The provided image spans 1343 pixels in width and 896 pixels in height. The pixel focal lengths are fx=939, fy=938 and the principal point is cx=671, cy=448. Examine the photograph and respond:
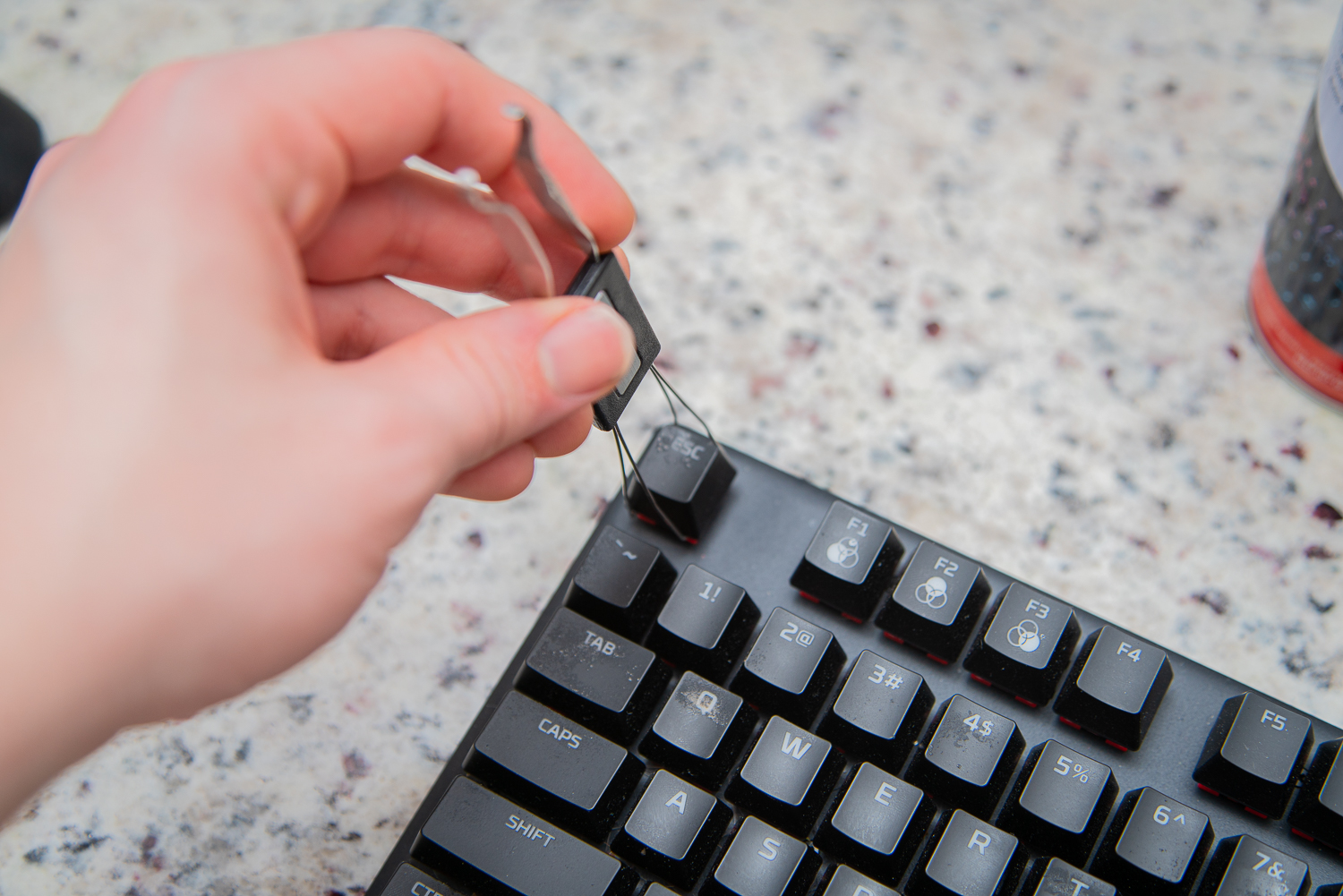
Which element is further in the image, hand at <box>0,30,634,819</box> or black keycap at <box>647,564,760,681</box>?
black keycap at <box>647,564,760,681</box>

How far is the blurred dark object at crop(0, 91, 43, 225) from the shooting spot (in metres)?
0.66

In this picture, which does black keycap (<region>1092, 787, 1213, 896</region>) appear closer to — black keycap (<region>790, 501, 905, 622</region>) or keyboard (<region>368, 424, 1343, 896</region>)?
keyboard (<region>368, 424, 1343, 896</region>)

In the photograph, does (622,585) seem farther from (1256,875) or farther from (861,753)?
(1256,875)

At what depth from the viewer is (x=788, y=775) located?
1.45 feet

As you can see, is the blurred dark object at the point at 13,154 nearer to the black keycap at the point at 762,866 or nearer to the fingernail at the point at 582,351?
the fingernail at the point at 582,351

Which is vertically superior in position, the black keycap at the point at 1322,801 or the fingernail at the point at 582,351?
the fingernail at the point at 582,351

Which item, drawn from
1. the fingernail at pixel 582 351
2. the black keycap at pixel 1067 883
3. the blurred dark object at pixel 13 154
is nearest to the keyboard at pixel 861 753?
the black keycap at pixel 1067 883

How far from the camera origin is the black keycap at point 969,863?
419 mm

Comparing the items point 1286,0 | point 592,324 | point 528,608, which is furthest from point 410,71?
point 1286,0

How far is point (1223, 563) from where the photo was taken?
560mm

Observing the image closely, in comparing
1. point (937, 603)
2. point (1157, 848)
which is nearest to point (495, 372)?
point (937, 603)

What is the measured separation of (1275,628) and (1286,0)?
19.1 inches

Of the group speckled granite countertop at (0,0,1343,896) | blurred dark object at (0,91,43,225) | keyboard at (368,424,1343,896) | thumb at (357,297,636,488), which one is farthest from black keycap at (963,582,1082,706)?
blurred dark object at (0,91,43,225)

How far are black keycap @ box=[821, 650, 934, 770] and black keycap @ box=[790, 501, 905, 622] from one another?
0.11ft
